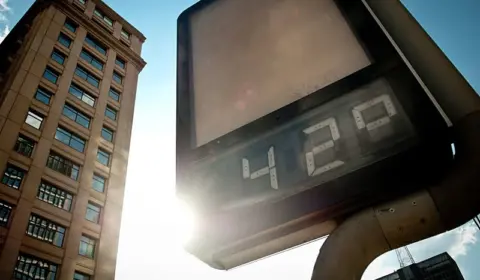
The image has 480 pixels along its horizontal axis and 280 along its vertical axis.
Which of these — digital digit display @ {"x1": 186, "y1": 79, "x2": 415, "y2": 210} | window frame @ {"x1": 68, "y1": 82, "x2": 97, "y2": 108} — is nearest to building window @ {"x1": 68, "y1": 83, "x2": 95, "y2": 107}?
window frame @ {"x1": 68, "y1": 82, "x2": 97, "y2": 108}

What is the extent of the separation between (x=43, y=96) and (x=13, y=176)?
6375 mm

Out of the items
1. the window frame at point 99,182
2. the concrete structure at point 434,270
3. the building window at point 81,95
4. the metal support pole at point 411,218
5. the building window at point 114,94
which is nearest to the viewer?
the metal support pole at point 411,218

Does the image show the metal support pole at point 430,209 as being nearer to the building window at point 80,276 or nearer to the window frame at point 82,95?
the building window at point 80,276

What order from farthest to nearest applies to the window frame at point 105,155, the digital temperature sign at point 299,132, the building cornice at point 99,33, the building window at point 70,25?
the building cornice at point 99,33, the building window at point 70,25, the window frame at point 105,155, the digital temperature sign at point 299,132

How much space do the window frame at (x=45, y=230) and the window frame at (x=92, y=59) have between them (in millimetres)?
13938

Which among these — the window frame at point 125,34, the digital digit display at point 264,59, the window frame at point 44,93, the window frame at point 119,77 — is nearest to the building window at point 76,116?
the window frame at point 44,93

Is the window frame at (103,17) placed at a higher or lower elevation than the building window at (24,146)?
higher

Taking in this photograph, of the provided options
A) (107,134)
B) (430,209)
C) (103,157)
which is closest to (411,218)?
(430,209)

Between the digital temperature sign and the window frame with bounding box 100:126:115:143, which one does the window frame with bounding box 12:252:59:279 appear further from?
the digital temperature sign

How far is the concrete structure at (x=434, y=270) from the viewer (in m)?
55.9

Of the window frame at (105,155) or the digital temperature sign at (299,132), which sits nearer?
the digital temperature sign at (299,132)

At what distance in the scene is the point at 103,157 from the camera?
24.1m

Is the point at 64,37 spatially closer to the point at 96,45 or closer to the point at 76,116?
the point at 96,45

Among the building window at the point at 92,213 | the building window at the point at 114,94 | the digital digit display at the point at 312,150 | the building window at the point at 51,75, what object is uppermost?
the building window at the point at 114,94
